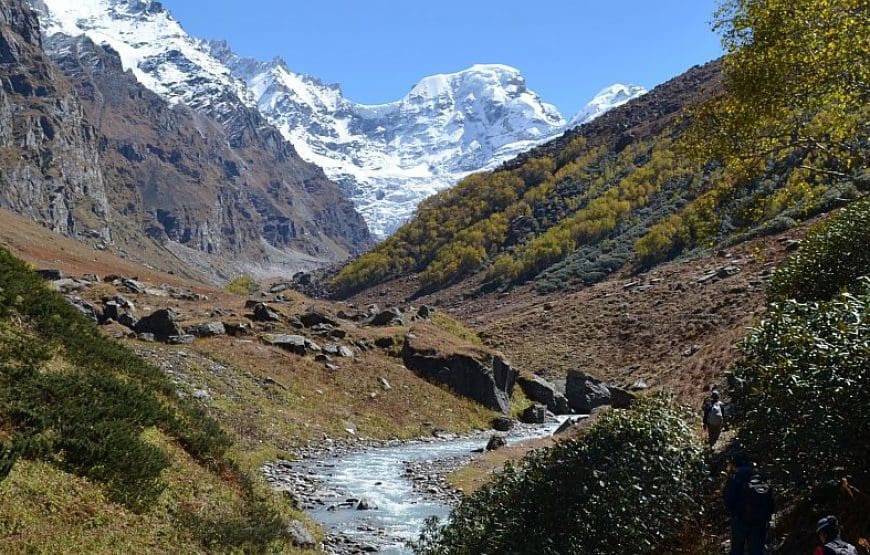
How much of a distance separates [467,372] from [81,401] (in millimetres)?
36452

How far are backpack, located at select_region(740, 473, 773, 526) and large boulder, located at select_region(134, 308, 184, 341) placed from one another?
39713 mm

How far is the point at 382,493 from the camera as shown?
89.4 feet

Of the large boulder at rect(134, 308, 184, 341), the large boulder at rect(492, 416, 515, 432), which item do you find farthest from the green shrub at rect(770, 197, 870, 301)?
the large boulder at rect(134, 308, 184, 341)

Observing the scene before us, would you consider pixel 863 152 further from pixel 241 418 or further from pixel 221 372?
pixel 221 372

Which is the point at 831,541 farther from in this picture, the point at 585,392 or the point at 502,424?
the point at 585,392

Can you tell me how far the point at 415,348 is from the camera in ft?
175

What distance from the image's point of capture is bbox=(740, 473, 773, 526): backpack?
36.6 ft

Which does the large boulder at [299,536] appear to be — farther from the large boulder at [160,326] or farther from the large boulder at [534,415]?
the large boulder at [534,415]

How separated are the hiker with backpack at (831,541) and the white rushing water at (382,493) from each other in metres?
13.5

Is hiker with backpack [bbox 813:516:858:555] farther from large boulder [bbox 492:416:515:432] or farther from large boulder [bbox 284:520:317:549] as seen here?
large boulder [bbox 492:416:515:432]

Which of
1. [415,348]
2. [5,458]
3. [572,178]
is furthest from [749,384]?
[572,178]

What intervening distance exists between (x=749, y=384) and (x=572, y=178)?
173 m

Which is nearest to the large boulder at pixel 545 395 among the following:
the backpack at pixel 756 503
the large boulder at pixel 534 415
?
the large boulder at pixel 534 415

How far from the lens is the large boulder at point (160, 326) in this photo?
4384 cm
